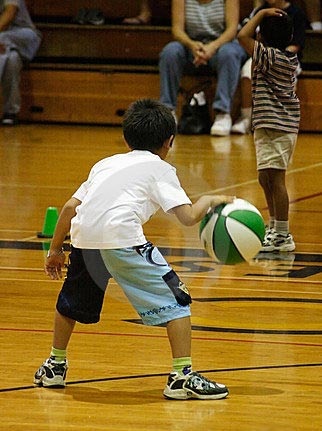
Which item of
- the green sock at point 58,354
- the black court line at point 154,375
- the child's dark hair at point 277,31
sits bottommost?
the black court line at point 154,375

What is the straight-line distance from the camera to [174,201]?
3715 mm

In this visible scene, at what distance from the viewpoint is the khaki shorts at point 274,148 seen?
6.29m

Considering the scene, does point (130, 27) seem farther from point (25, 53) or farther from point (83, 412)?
point (83, 412)

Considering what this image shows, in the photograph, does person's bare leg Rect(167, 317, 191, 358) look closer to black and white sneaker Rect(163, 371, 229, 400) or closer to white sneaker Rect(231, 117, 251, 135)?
black and white sneaker Rect(163, 371, 229, 400)

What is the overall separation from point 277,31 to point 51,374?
10.1ft

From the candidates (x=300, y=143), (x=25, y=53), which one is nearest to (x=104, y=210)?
(x=300, y=143)

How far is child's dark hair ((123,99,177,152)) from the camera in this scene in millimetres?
3820

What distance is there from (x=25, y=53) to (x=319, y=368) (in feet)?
30.4

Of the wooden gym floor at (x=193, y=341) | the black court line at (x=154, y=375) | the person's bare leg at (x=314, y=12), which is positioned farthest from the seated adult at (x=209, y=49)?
the black court line at (x=154, y=375)

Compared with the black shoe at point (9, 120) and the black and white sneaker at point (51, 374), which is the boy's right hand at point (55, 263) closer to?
the black and white sneaker at point (51, 374)

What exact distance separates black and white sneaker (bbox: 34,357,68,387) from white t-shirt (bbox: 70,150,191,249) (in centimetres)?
40

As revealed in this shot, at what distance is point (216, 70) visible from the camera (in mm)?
11859

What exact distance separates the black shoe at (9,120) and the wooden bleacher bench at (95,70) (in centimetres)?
42

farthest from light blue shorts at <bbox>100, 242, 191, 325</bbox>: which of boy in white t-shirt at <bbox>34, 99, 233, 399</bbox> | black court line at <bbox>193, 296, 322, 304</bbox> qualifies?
black court line at <bbox>193, 296, 322, 304</bbox>
